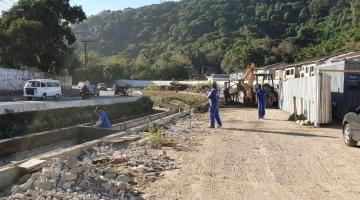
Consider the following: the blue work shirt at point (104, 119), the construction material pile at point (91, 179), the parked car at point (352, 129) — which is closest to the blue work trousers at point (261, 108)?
the blue work shirt at point (104, 119)

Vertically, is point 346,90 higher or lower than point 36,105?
higher

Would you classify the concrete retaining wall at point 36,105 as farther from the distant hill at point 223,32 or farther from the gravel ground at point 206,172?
the distant hill at point 223,32

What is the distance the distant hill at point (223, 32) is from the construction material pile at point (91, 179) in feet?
176

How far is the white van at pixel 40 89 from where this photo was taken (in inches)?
1494

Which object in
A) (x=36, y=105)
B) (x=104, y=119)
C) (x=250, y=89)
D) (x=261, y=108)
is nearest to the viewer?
(x=104, y=119)

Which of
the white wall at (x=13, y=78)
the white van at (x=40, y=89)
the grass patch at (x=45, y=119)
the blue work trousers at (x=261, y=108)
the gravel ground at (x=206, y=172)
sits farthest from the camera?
the white wall at (x=13, y=78)

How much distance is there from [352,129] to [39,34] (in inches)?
1714

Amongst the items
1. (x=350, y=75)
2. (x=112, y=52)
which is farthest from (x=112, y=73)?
(x=350, y=75)

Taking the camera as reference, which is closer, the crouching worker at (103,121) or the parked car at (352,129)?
the parked car at (352,129)

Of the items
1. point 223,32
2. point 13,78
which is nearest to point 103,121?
point 13,78

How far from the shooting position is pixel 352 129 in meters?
13.0

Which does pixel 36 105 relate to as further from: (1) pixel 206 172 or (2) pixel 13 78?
(2) pixel 13 78

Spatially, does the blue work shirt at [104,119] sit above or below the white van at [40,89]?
below

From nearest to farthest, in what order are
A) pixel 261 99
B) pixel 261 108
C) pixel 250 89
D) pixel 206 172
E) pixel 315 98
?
pixel 206 172, pixel 315 98, pixel 261 99, pixel 261 108, pixel 250 89
